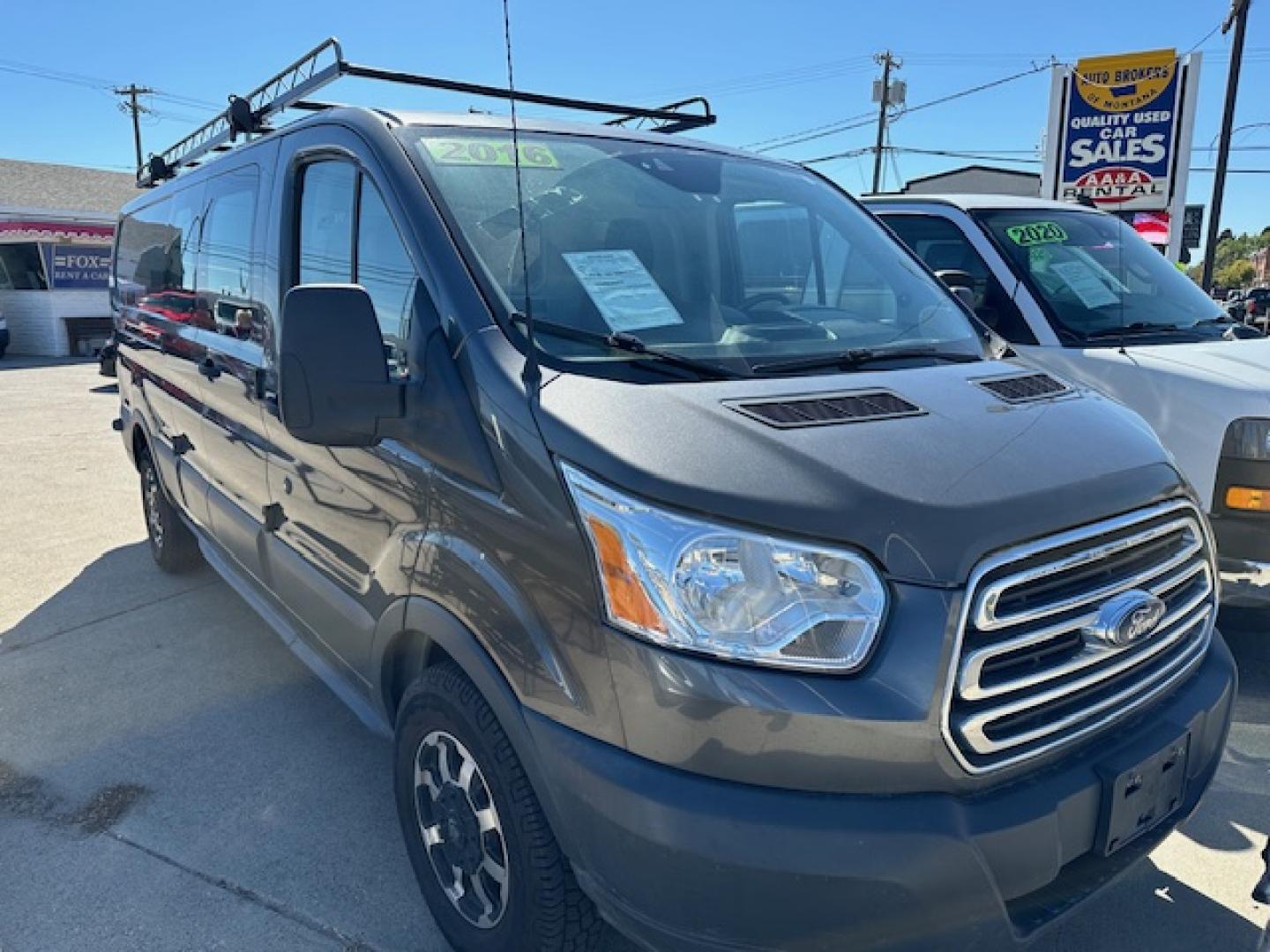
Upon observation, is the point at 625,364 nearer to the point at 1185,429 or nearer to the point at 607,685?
the point at 607,685

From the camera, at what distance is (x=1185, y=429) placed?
149 inches

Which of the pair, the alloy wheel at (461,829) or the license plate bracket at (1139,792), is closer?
the license plate bracket at (1139,792)

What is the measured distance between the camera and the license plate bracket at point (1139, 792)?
1.83m

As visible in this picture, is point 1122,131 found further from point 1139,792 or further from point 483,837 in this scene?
point 483,837

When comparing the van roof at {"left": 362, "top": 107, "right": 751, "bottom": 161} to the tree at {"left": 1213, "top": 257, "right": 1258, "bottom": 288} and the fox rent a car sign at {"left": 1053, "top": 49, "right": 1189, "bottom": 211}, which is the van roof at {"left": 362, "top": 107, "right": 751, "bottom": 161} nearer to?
the fox rent a car sign at {"left": 1053, "top": 49, "right": 1189, "bottom": 211}

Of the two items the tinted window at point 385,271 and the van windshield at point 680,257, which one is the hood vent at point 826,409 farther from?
the tinted window at point 385,271

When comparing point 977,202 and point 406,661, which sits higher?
point 977,202

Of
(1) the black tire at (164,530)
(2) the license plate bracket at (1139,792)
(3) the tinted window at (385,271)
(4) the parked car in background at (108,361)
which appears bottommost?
(1) the black tire at (164,530)

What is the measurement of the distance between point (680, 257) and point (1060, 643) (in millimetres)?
1462

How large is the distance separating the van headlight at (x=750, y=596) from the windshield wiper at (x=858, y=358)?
687mm

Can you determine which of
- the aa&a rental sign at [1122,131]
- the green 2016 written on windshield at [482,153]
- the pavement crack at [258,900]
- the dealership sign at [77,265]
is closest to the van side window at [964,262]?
the green 2016 written on windshield at [482,153]

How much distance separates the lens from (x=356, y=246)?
8.63ft

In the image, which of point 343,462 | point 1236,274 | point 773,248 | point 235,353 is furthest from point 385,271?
point 1236,274

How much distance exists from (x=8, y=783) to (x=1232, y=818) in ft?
13.6
